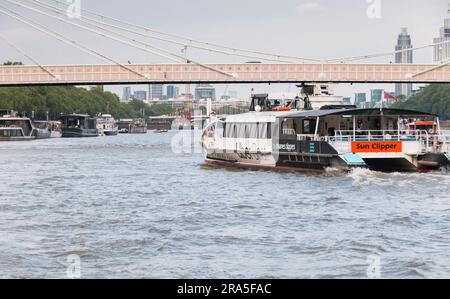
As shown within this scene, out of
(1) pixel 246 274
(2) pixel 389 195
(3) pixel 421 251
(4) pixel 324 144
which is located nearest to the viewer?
(1) pixel 246 274

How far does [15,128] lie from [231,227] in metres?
129

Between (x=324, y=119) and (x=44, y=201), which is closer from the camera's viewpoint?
(x=44, y=201)

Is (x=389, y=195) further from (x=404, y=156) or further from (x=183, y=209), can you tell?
(x=404, y=156)

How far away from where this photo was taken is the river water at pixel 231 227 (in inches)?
738

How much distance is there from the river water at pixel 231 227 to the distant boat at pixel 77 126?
13986cm

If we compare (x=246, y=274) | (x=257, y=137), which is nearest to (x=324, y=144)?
(x=257, y=137)

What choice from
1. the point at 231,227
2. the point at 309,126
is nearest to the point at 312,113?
the point at 309,126

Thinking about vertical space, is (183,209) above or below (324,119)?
below

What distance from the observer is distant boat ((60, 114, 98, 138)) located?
602ft

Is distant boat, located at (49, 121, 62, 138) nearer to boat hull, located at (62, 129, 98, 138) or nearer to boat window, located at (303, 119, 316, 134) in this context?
boat hull, located at (62, 129, 98, 138)

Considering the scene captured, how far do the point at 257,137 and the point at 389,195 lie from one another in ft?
61.4

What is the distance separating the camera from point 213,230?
2494 cm

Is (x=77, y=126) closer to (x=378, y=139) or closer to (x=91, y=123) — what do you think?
(x=91, y=123)
